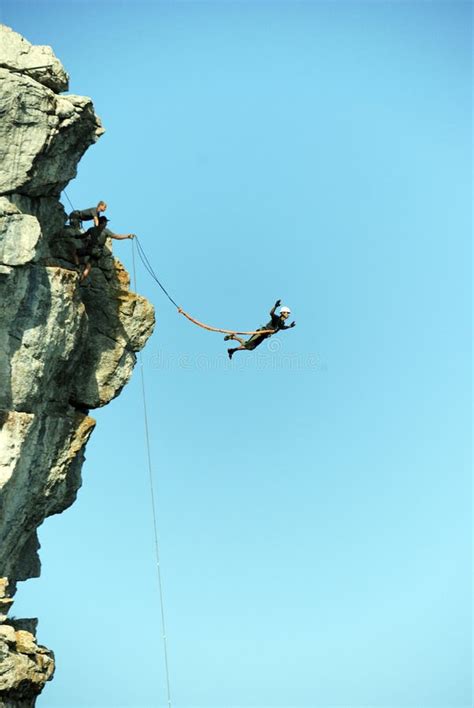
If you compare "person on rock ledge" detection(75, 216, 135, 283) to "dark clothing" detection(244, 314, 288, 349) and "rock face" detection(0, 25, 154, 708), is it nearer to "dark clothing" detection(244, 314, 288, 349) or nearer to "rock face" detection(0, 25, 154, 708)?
"rock face" detection(0, 25, 154, 708)

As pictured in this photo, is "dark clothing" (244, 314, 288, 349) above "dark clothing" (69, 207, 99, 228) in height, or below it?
below

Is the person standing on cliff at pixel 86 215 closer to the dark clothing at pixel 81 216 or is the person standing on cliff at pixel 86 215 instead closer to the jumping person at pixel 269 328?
the dark clothing at pixel 81 216

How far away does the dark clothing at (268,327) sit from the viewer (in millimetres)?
49969

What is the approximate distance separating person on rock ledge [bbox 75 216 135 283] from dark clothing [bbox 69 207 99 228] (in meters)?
0.30

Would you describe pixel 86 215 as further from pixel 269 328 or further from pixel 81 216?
pixel 269 328

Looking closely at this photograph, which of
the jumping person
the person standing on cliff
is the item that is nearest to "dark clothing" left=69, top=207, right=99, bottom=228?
the person standing on cliff

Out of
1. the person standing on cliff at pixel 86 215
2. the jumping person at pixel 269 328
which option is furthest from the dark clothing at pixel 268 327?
the person standing on cliff at pixel 86 215

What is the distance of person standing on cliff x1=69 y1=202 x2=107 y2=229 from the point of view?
49.4m

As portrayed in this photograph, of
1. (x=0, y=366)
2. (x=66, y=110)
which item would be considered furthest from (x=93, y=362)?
(x=66, y=110)

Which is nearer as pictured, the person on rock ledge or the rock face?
the rock face

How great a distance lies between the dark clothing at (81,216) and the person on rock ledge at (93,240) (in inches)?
11.7

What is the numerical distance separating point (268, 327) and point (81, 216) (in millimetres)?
6828

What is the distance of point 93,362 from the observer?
51.5 metres

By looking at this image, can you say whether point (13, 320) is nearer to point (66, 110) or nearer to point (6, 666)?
point (66, 110)
